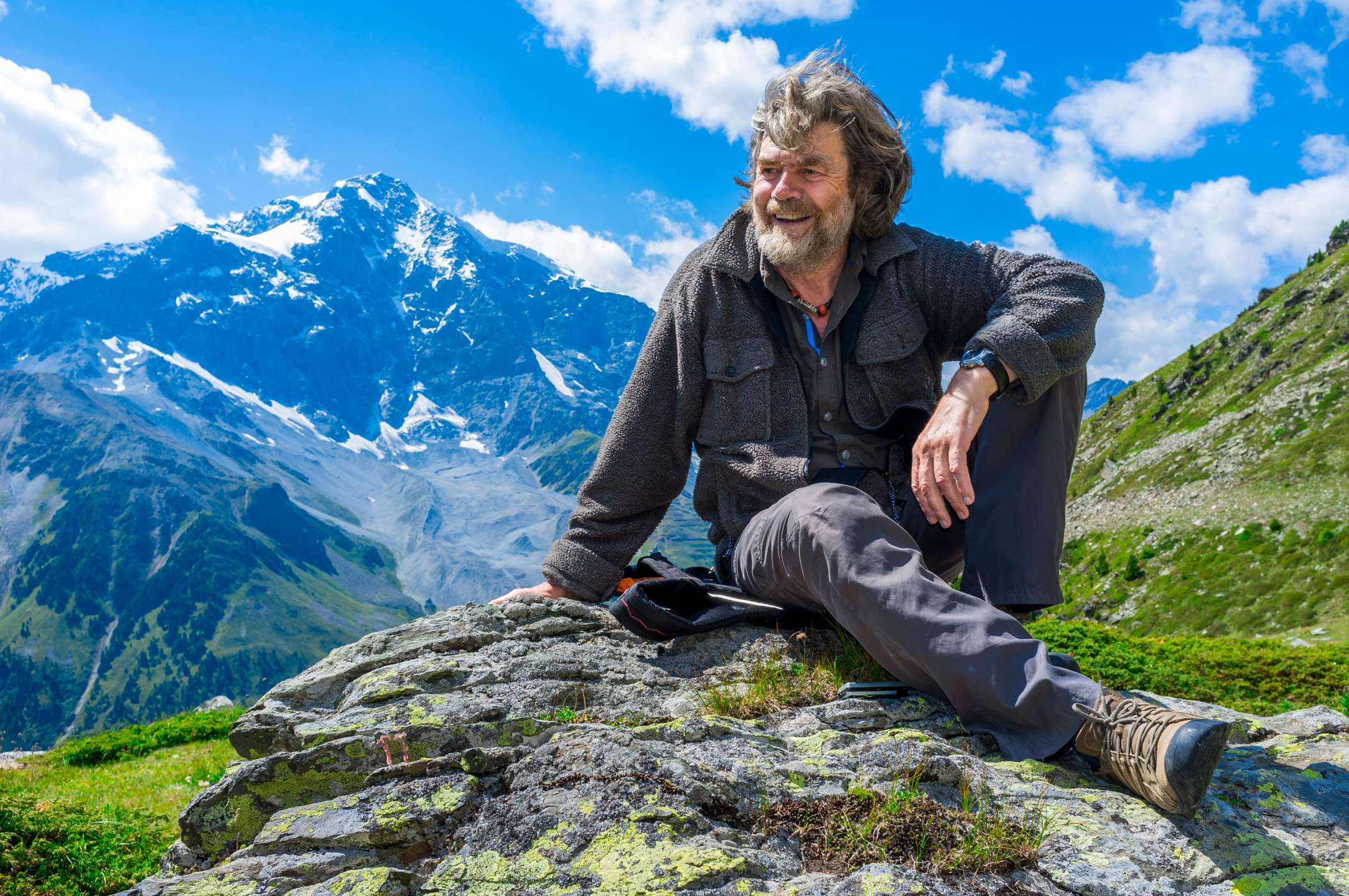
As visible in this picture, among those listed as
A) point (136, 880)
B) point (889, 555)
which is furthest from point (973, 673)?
point (136, 880)

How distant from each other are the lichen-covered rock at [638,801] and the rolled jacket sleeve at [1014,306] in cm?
206

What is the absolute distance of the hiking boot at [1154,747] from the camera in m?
3.65

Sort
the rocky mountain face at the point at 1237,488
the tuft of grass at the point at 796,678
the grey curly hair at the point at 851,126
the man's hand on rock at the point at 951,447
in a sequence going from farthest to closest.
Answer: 1. the rocky mountain face at the point at 1237,488
2. the grey curly hair at the point at 851,126
3. the tuft of grass at the point at 796,678
4. the man's hand on rock at the point at 951,447

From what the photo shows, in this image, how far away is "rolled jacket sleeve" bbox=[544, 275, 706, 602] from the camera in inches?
254

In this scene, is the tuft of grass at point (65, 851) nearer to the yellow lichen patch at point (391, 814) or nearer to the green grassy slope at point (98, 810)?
the green grassy slope at point (98, 810)

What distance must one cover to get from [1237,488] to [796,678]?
58.4 m

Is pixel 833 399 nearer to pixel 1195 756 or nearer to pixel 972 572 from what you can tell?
pixel 972 572

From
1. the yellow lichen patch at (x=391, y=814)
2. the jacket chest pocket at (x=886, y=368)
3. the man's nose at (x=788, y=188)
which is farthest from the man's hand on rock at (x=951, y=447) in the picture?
the yellow lichen patch at (x=391, y=814)

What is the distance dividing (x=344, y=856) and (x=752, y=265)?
177 inches

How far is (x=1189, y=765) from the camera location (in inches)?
143

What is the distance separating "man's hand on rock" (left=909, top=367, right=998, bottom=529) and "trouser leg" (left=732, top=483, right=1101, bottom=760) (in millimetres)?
369

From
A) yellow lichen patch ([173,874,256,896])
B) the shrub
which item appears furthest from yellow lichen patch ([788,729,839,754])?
the shrub

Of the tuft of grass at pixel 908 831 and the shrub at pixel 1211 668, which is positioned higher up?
the tuft of grass at pixel 908 831

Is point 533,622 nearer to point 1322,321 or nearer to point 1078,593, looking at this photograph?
point 1078,593
